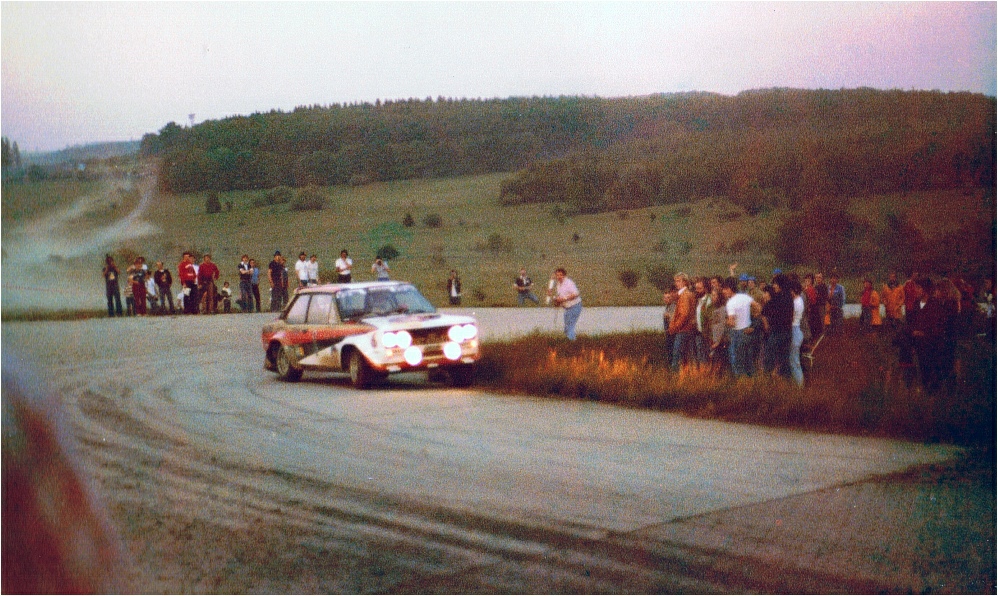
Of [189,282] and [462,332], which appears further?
[189,282]

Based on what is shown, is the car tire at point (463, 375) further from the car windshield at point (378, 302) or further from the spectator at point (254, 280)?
the spectator at point (254, 280)

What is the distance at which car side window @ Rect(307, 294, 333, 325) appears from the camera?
1697 centimetres

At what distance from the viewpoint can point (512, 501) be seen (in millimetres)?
8258

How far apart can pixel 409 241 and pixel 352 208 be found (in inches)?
132

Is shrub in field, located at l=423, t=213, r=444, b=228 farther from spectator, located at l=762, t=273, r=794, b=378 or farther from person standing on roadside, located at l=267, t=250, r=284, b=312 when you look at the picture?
spectator, located at l=762, t=273, r=794, b=378

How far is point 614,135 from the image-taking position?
6031cm

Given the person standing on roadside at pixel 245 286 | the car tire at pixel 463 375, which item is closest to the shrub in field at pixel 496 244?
the person standing on roadside at pixel 245 286

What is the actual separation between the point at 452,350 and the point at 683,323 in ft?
11.0

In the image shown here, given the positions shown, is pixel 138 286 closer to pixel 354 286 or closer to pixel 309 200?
pixel 354 286

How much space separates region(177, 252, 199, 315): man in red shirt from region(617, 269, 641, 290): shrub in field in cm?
2174

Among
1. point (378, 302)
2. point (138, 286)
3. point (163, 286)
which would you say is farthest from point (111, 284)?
point (378, 302)

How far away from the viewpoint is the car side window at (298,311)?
1752cm

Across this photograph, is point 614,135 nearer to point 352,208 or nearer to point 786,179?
point 786,179

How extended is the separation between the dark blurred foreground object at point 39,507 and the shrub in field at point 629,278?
43.4m
